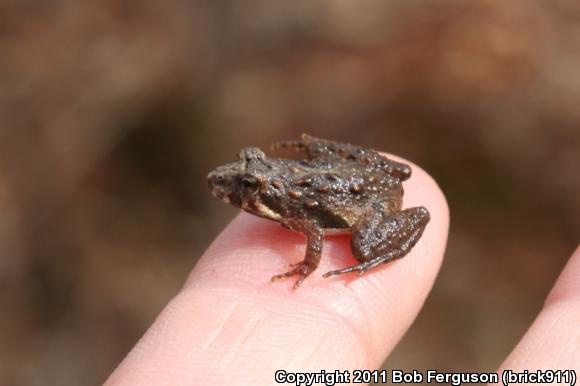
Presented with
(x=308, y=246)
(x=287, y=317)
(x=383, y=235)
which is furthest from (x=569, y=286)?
(x=287, y=317)

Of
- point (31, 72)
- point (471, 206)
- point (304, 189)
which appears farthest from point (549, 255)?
point (31, 72)

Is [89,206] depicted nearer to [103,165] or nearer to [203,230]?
[103,165]

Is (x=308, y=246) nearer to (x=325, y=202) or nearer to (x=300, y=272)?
(x=300, y=272)

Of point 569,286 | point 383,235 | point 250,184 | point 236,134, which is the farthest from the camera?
point 236,134

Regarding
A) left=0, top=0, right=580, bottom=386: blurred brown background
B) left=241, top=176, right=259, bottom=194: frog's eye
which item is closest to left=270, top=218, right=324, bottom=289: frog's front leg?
left=241, top=176, right=259, bottom=194: frog's eye

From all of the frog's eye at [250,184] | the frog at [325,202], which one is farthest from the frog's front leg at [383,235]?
the frog's eye at [250,184]
